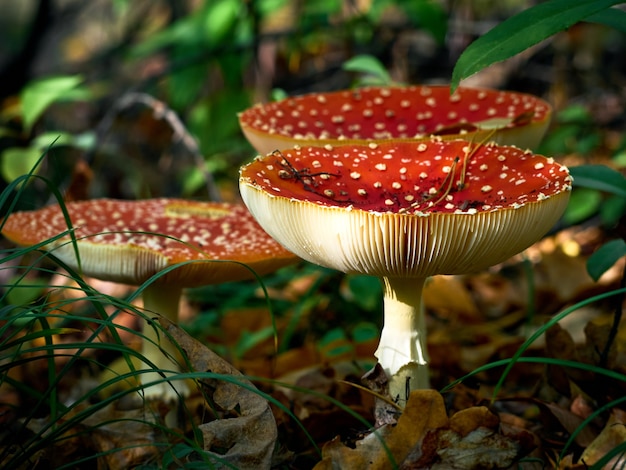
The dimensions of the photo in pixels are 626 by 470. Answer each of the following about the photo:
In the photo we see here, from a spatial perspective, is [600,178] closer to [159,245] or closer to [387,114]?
[387,114]

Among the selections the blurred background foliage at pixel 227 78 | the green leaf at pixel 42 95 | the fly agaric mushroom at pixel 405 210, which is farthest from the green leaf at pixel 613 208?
the green leaf at pixel 42 95

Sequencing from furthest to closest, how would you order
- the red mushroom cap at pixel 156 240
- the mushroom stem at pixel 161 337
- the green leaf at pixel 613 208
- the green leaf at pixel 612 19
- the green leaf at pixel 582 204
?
the green leaf at pixel 582 204
the green leaf at pixel 613 208
the mushroom stem at pixel 161 337
the red mushroom cap at pixel 156 240
the green leaf at pixel 612 19

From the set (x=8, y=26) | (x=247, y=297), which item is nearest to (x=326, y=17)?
(x=247, y=297)

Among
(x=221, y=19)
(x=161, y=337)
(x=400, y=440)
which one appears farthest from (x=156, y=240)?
(x=221, y=19)

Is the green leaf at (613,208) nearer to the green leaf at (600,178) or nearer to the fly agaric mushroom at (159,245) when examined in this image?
the green leaf at (600,178)

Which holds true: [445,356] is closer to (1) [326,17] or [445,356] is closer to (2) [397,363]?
(2) [397,363]
